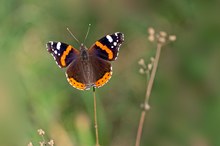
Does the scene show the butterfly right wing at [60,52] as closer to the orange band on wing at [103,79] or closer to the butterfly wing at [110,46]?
the butterfly wing at [110,46]

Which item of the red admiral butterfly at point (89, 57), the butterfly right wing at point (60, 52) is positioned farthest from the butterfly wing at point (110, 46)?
the butterfly right wing at point (60, 52)

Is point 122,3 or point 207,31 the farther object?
point 122,3

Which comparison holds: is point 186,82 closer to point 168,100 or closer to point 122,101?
point 168,100

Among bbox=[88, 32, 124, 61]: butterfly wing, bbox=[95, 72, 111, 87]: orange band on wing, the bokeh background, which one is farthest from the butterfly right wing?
the bokeh background

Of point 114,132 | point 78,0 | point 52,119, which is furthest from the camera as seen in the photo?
point 78,0

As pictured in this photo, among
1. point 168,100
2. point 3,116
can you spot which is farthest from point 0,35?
point 168,100

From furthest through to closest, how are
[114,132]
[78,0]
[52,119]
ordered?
[78,0] → [114,132] → [52,119]
